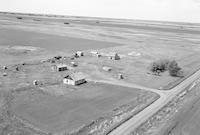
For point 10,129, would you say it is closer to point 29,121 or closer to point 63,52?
point 29,121

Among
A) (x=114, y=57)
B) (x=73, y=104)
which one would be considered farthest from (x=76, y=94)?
(x=114, y=57)

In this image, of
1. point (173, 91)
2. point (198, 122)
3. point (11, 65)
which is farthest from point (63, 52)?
point (198, 122)

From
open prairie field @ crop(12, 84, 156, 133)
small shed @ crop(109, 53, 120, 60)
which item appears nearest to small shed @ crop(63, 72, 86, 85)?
open prairie field @ crop(12, 84, 156, 133)

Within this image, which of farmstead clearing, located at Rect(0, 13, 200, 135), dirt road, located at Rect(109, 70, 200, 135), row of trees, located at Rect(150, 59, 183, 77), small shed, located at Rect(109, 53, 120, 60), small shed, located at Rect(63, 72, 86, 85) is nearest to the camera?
dirt road, located at Rect(109, 70, 200, 135)

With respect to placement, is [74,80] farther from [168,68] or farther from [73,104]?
[168,68]

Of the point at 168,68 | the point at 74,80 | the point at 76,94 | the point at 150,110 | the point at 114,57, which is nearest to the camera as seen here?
the point at 150,110

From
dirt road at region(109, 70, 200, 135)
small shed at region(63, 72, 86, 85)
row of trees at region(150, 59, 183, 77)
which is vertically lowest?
dirt road at region(109, 70, 200, 135)

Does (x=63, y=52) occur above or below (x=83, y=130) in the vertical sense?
above

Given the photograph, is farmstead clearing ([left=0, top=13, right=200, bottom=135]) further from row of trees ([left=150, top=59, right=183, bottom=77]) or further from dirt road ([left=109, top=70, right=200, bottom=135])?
row of trees ([left=150, top=59, right=183, bottom=77])
